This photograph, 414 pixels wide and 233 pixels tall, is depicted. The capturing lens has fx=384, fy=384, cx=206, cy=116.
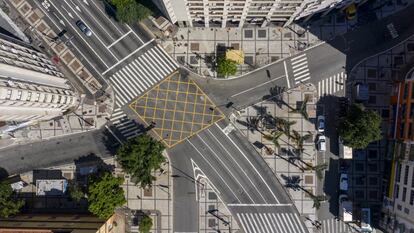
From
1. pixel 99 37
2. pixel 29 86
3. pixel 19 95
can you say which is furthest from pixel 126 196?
pixel 99 37

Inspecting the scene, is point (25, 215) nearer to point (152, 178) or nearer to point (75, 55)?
point (152, 178)

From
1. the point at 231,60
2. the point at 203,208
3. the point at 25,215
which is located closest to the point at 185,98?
the point at 231,60

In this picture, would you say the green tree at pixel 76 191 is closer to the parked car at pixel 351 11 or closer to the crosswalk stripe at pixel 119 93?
the crosswalk stripe at pixel 119 93

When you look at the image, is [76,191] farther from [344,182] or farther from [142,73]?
[344,182]

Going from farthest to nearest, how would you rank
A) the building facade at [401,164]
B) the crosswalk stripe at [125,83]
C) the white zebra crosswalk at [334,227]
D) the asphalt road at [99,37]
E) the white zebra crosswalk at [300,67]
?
the crosswalk stripe at [125,83], the asphalt road at [99,37], the white zebra crosswalk at [300,67], the white zebra crosswalk at [334,227], the building facade at [401,164]

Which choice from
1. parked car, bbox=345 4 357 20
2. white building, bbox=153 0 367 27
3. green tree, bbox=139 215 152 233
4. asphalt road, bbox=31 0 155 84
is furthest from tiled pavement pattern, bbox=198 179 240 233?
parked car, bbox=345 4 357 20

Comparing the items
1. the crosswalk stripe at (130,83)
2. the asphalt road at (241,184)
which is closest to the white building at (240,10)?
the crosswalk stripe at (130,83)
